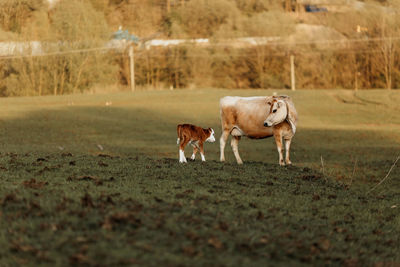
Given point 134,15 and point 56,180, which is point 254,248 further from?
point 134,15

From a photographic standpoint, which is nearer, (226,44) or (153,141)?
(153,141)

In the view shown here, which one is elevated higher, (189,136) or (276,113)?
(276,113)

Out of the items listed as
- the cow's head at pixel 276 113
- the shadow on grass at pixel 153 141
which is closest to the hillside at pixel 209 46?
the shadow on grass at pixel 153 141

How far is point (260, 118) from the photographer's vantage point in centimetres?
1759

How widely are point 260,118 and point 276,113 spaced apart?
77cm

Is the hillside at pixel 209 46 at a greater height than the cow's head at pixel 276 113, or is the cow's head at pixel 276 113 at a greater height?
the hillside at pixel 209 46

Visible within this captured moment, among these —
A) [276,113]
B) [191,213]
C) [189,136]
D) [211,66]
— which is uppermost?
[211,66]

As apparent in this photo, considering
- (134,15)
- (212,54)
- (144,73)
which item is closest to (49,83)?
(144,73)

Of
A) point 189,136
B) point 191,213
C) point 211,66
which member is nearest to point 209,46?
point 211,66

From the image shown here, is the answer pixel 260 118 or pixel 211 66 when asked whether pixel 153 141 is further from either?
pixel 211 66

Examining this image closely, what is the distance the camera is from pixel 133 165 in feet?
50.0

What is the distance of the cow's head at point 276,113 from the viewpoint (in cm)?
1684

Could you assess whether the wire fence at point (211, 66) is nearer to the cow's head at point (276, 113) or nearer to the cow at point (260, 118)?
the cow at point (260, 118)

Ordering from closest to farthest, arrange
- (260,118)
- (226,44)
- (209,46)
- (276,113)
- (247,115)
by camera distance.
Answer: (276,113)
(260,118)
(247,115)
(209,46)
(226,44)
